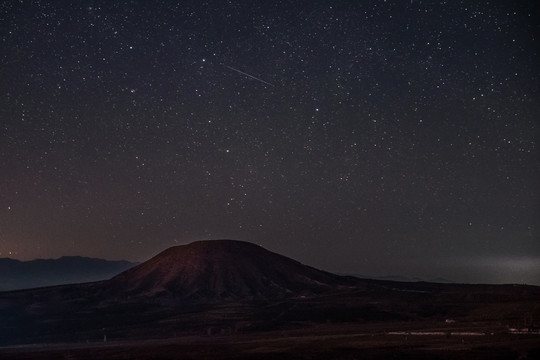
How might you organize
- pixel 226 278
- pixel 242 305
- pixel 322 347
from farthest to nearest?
pixel 226 278
pixel 242 305
pixel 322 347

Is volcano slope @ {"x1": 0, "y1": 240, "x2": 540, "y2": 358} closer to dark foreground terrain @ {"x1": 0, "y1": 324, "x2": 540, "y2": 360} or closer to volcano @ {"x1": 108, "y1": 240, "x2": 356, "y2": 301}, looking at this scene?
volcano @ {"x1": 108, "y1": 240, "x2": 356, "y2": 301}

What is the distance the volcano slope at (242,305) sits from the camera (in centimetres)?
9462

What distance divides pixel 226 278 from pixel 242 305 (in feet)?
129

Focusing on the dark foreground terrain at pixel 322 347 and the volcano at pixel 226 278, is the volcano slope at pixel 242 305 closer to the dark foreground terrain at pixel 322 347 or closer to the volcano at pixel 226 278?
the volcano at pixel 226 278

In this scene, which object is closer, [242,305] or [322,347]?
[322,347]

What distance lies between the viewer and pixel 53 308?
471ft

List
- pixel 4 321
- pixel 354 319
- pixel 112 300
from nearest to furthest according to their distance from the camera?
1. pixel 354 319
2. pixel 4 321
3. pixel 112 300

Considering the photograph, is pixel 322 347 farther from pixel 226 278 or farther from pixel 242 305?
pixel 226 278

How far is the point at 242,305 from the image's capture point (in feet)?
450

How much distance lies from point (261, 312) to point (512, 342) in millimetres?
66778

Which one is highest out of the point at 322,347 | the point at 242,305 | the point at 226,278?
the point at 226,278

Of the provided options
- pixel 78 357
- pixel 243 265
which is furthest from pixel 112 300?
pixel 78 357

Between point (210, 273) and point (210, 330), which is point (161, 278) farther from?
point (210, 330)

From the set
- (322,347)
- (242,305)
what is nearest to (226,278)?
(242,305)
